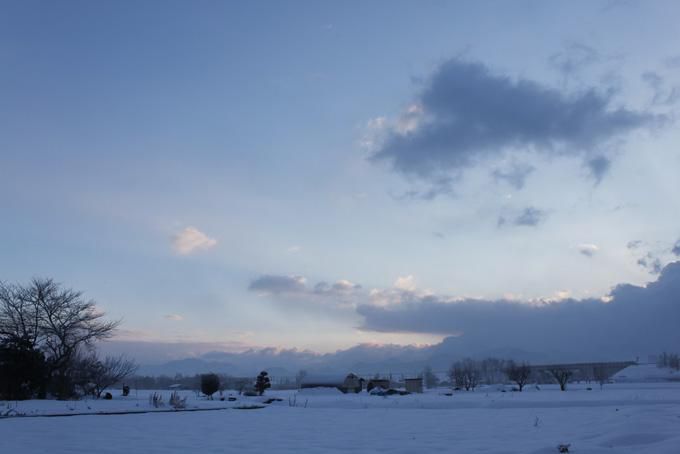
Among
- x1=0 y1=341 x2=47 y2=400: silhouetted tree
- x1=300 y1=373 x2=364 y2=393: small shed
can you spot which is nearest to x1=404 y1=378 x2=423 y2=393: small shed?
x1=300 y1=373 x2=364 y2=393: small shed

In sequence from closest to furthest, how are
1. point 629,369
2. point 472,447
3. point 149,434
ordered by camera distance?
point 472,447
point 149,434
point 629,369

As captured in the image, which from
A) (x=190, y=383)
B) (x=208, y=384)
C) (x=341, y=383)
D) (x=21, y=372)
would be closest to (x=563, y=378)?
(x=341, y=383)

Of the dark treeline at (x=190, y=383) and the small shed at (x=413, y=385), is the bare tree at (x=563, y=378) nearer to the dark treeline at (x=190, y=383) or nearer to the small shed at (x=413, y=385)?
the small shed at (x=413, y=385)

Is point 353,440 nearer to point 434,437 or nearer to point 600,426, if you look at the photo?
point 434,437

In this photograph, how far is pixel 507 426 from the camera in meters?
15.4

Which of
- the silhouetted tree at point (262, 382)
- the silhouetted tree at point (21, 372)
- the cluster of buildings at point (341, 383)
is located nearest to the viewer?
the silhouetted tree at point (21, 372)

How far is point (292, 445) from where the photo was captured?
12.2m

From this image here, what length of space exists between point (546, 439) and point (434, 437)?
268 centimetres

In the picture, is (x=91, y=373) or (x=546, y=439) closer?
(x=546, y=439)

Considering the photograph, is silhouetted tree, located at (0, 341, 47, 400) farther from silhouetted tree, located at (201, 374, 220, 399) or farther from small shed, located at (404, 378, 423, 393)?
small shed, located at (404, 378, 423, 393)

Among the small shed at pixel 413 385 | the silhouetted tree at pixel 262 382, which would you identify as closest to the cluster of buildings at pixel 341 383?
the small shed at pixel 413 385

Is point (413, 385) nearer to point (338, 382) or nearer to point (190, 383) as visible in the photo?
point (338, 382)

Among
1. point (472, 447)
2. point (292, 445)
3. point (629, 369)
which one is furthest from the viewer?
point (629, 369)

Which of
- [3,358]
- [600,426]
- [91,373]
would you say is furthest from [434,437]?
[91,373]
